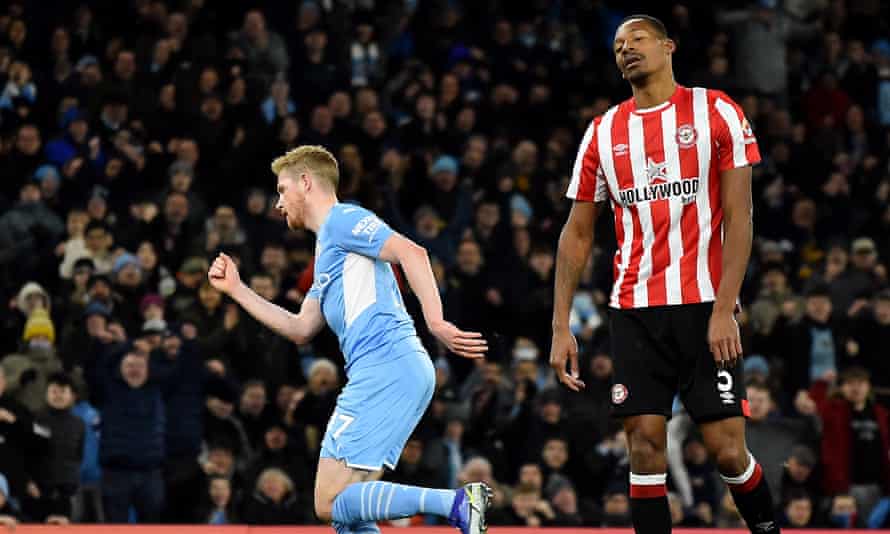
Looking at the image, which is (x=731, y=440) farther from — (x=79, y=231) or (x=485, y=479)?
(x=79, y=231)

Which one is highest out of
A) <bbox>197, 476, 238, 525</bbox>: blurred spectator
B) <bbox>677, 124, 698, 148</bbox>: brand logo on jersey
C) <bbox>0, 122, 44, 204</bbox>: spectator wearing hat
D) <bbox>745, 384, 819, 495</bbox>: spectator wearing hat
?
<bbox>0, 122, 44, 204</bbox>: spectator wearing hat

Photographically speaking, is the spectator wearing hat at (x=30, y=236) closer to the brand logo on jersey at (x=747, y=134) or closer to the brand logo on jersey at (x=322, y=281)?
the brand logo on jersey at (x=322, y=281)

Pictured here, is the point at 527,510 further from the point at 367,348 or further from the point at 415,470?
the point at 367,348

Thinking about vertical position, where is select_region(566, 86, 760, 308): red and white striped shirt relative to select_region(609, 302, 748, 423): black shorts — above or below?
above

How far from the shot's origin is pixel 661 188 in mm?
6500

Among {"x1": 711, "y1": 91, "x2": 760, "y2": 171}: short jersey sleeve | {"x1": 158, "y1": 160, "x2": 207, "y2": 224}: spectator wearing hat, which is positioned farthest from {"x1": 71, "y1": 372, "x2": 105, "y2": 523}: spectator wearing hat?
{"x1": 711, "y1": 91, "x2": 760, "y2": 171}: short jersey sleeve

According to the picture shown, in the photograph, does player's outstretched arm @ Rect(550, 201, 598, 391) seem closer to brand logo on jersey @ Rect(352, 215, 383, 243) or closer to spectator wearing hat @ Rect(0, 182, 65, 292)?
brand logo on jersey @ Rect(352, 215, 383, 243)

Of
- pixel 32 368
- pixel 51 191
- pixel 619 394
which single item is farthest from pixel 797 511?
pixel 51 191

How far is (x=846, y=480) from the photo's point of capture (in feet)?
38.7

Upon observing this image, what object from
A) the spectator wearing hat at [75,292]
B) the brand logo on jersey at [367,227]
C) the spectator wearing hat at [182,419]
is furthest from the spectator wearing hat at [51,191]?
the brand logo on jersey at [367,227]

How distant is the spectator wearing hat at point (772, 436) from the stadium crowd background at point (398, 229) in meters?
0.02

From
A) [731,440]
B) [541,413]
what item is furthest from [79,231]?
[731,440]

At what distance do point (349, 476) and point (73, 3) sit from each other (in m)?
10.5

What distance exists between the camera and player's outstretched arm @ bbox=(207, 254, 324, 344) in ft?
22.0
